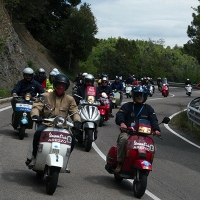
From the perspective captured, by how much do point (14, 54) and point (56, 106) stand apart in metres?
30.1

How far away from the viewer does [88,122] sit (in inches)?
563

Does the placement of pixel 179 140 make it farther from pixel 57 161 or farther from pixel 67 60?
pixel 67 60

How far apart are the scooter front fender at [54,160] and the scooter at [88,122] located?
16.6 feet

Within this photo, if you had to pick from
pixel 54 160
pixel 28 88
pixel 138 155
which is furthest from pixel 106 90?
pixel 54 160

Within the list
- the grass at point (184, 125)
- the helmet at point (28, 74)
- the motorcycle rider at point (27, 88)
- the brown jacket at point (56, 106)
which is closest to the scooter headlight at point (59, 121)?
the brown jacket at point (56, 106)

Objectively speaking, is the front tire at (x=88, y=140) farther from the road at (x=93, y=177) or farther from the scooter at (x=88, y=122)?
the road at (x=93, y=177)

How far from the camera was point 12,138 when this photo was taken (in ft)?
49.1

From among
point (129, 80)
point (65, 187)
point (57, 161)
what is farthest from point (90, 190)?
point (129, 80)

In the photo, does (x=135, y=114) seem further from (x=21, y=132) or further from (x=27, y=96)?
(x=27, y=96)

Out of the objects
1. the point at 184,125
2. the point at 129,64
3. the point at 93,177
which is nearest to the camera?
the point at 93,177

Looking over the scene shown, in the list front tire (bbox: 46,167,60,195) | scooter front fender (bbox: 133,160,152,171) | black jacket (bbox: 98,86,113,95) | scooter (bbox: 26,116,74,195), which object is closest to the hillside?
black jacket (bbox: 98,86,113,95)

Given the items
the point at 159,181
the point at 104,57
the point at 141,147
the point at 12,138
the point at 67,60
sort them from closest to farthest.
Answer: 1. the point at 141,147
2. the point at 159,181
3. the point at 12,138
4. the point at 67,60
5. the point at 104,57

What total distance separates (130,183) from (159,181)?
68 centimetres

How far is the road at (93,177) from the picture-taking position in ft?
29.8
